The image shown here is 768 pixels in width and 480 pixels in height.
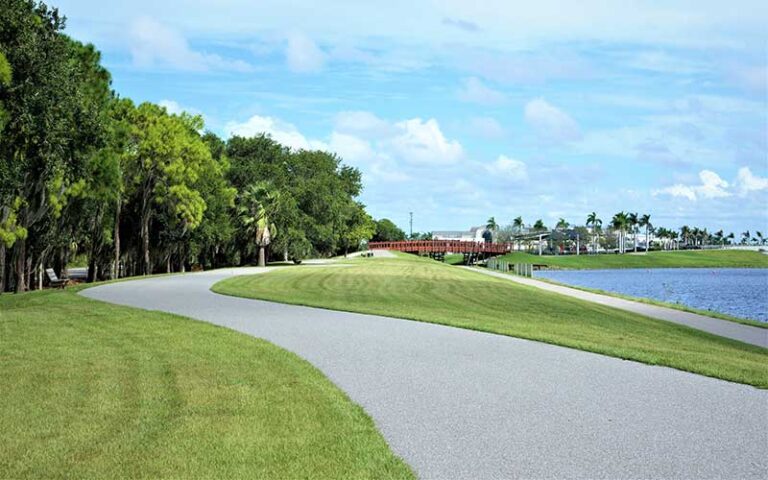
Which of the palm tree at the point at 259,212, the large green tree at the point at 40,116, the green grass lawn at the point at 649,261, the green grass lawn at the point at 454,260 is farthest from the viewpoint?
the green grass lawn at the point at 454,260

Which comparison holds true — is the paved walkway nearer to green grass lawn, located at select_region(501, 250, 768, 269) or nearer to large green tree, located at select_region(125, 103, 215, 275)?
large green tree, located at select_region(125, 103, 215, 275)

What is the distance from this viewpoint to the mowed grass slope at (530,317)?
1234cm

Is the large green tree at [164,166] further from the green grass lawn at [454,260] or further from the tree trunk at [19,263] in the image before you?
the green grass lawn at [454,260]

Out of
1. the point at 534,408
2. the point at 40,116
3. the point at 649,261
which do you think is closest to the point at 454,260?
the point at 649,261

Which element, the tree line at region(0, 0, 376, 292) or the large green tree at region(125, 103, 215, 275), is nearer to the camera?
the tree line at region(0, 0, 376, 292)

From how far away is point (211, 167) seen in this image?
1976 inches

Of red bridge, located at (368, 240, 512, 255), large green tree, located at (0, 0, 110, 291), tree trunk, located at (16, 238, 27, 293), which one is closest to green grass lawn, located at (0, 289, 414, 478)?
large green tree, located at (0, 0, 110, 291)

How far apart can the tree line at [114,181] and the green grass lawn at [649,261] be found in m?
58.3

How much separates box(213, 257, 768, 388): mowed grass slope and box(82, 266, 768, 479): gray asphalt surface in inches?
35.0

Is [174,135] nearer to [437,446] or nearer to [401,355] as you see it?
[401,355]

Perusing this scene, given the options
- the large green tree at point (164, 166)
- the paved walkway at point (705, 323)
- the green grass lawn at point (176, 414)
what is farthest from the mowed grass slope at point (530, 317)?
the large green tree at point (164, 166)

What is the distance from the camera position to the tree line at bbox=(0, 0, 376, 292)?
977 inches

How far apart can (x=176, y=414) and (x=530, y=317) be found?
1397 cm

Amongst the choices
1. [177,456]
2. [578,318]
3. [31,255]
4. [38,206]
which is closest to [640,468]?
[177,456]
